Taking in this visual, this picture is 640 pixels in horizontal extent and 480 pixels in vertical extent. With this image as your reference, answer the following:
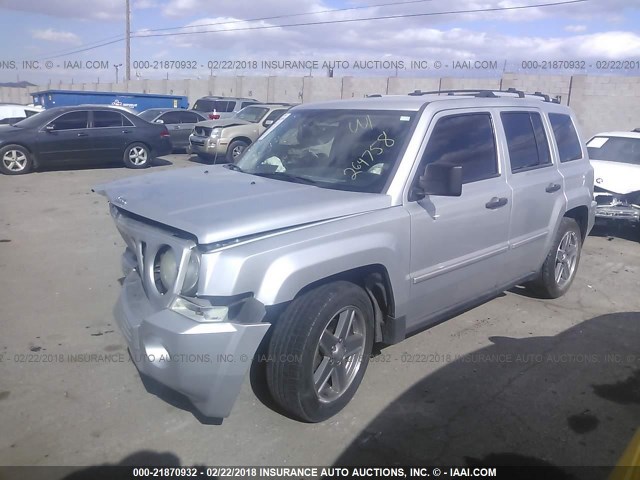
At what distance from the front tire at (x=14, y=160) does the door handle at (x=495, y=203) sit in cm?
1175

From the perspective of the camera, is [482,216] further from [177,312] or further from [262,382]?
[177,312]

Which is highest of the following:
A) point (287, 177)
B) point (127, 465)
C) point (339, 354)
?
point (287, 177)

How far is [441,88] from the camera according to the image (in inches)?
814

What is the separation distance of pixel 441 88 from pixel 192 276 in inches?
768

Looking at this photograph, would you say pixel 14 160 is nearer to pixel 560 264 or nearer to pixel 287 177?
pixel 287 177

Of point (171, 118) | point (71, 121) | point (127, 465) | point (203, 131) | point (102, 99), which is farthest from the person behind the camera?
point (102, 99)

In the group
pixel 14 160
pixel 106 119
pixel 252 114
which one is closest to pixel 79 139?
pixel 106 119

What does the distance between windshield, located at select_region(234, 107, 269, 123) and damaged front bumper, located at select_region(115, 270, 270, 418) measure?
44.6 feet

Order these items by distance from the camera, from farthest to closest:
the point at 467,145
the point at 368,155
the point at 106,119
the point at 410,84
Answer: the point at 410,84 < the point at 106,119 < the point at 467,145 < the point at 368,155

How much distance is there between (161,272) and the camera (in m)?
3.04

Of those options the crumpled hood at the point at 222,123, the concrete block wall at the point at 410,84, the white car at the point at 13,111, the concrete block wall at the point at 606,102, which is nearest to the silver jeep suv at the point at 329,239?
the crumpled hood at the point at 222,123

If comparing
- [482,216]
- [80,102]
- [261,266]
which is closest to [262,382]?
[261,266]

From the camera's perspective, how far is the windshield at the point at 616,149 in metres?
9.12

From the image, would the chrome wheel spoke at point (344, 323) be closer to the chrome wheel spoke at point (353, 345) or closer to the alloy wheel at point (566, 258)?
the chrome wheel spoke at point (353, 345)
